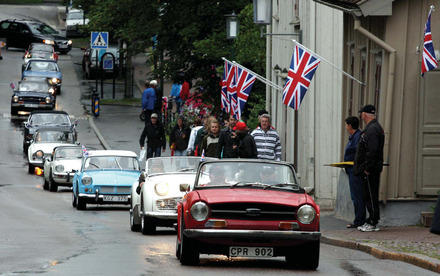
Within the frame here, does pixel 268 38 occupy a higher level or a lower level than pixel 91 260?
higher

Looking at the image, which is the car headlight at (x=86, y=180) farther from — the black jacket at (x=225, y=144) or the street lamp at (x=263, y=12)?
the street lamp at (x=263, y=12)

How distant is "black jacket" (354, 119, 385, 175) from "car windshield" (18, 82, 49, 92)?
3587 cm

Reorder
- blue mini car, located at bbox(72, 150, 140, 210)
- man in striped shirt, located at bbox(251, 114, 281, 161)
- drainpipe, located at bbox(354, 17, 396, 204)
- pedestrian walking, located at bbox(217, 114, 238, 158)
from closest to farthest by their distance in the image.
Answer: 1. drainpipe, located at bbox(354, 17, 396, 204)
2. pedestrian walking, located at bbox(217, 114, 238, 158)
3. man in striped shirt, located at bbox(251, 114, 281, 161)
4. blue mini car, located at bbox(72, 150, 140, 210)

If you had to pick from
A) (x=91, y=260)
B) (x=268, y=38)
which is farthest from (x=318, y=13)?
(x=91, y=260)

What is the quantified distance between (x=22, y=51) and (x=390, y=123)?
5951 centimetres

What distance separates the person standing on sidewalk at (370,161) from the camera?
18203mm

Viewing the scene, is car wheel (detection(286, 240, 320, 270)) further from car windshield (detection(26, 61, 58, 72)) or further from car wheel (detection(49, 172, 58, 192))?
car windshield (detection(26, 61, 58, 72))

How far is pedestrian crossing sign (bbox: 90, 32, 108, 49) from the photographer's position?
5112cm

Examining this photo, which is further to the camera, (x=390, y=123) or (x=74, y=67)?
(x=74, y=67)

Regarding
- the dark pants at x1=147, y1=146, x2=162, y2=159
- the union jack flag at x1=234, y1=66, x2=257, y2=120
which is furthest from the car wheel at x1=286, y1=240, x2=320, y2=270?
the dark pants at x1=147, y1=146, x2=162, y2=159

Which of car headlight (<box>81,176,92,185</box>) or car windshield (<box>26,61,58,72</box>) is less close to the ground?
car windshield (<box>26,61,58,72</box>)

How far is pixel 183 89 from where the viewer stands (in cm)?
4375

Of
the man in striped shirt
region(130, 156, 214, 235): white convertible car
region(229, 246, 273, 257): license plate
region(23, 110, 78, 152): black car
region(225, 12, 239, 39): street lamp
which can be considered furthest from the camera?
region(23, 110, 78, 152): black car

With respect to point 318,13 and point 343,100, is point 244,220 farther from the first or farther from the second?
point 318,13
